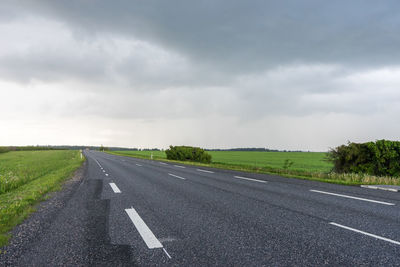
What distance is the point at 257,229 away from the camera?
468cm

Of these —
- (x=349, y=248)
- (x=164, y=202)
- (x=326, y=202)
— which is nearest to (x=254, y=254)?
(x=349, y=248)

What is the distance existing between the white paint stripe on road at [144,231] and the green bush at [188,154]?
28464 millimetres

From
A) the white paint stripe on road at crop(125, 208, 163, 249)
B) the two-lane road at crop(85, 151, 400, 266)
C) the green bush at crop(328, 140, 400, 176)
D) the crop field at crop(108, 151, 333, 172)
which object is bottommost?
the white paint stripe on road at crop(125, 208, 163, 249)

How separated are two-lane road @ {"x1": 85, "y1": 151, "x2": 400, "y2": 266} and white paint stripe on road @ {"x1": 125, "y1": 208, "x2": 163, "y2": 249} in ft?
0.06

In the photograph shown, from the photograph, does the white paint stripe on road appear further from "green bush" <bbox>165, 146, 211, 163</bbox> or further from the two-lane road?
"green bush" <bbox>165, 146, 211, 163</bbox>

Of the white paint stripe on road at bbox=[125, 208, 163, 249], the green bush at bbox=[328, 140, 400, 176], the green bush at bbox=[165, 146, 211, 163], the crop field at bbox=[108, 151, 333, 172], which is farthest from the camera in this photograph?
the green bush at bbox=[165, 146, 211, 163]

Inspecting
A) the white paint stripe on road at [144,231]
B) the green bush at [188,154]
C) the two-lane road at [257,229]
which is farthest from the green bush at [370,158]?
the green bush at [188,154]

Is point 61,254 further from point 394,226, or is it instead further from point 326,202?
point 326,202

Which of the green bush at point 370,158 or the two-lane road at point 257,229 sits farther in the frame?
the green bush at point 370,158

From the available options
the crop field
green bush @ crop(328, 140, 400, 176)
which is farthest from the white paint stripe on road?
the crop field

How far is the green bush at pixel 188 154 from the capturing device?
34.3 m

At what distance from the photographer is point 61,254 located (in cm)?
366

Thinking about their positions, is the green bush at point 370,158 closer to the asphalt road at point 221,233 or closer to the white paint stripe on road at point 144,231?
the asphalt road at point 221,233

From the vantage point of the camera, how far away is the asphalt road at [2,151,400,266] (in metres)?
3.46
